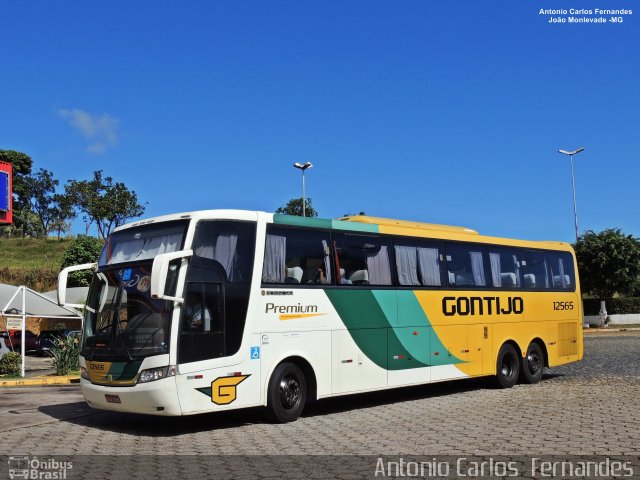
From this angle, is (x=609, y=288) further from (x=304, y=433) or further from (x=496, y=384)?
(x=304, y=433)

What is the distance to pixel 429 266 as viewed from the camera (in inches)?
574

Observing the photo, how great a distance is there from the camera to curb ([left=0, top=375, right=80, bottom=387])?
19.4 meters

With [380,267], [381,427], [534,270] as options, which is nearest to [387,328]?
[380,267]

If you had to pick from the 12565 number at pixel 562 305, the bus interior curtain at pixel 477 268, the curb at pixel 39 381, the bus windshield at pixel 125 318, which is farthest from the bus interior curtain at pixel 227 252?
the curb at pixel 39 381

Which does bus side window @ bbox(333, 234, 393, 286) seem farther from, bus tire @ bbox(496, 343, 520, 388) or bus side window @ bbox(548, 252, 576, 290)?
bus side window @ bbox(548, 252, 576, 290)

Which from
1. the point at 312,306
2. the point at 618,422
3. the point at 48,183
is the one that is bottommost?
the point at 618,422

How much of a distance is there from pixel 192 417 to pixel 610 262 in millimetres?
43262

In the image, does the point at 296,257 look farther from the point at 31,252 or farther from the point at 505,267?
the point at 31,252

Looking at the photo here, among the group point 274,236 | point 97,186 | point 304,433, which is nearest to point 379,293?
point 274,236

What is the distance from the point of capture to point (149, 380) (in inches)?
389

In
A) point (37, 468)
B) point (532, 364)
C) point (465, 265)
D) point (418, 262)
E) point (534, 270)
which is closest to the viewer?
point (37, 468)

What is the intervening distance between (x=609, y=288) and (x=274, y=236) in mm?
44200

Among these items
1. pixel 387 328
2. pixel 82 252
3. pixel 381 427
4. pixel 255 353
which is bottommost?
pixel 381 427

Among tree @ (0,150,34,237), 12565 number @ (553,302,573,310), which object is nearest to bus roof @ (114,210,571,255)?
12565 number @ (553,302,573,310)
